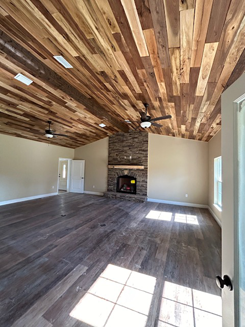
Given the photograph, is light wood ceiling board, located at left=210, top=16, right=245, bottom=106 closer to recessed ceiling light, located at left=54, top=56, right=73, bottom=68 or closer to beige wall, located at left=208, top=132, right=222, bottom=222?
recessed ceiling light, located at left=54, top=56, right=73, bottom=68

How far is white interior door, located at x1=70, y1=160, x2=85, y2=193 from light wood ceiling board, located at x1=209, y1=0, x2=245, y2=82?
7.74m

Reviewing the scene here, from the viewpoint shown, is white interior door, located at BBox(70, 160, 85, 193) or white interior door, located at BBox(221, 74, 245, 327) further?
white interior door, located at BBox(70, 160, 85, 193)

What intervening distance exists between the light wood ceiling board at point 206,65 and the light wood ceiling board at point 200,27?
0.05 meters

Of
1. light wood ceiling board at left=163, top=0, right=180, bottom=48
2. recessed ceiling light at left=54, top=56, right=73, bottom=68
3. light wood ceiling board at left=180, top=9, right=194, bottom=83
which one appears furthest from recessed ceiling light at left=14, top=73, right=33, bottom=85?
light wood ceiling board at left=180, top=9, right=194, bottom=83

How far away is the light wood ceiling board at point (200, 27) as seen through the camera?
4.17 feet

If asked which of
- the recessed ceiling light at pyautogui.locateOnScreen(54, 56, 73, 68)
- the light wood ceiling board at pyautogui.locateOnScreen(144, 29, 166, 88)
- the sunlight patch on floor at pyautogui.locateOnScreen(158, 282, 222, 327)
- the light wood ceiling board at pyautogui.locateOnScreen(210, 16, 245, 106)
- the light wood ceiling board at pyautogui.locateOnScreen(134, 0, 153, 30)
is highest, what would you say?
the recessed ceiling light at pyautogui.locateOnScreen(54, 56, 73, 68)

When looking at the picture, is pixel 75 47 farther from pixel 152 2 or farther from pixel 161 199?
pixel 161 199

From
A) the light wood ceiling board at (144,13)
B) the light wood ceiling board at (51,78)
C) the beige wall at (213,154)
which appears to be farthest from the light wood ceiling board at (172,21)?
the beige wall at (213,154)

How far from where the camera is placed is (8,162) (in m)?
5.71

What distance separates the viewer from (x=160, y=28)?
1568 mm

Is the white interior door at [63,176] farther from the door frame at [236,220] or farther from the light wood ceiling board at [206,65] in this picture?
the door frame at [236,220]

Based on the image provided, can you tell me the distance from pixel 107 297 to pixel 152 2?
3091 mm

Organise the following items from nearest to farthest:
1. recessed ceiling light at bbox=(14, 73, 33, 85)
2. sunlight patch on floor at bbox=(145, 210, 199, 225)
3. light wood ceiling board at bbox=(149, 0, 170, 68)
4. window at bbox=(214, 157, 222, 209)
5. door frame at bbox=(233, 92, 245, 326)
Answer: door frame at bbox=(233, 92, 245, 326)
light wood ceiling board at bbox=(149, 0, 170, 68)
recessed ceiling light at bbox=(14, 73, 33, 85)
sunlight patch on floor at bbox=(145, 210, 199, 225)
window at bbox=(214, 157, 222, 209)

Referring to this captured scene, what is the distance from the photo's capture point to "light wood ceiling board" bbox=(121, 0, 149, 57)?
140 centimetres
